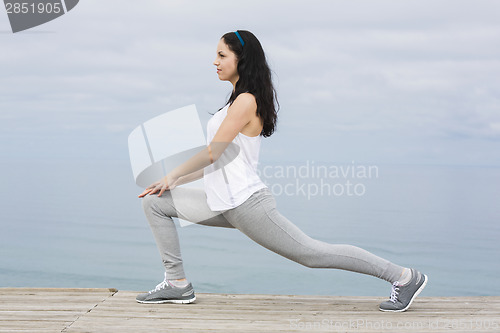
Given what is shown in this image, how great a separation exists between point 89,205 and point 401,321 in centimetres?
2062

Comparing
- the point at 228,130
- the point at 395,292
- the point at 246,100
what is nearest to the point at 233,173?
the point at 228,130

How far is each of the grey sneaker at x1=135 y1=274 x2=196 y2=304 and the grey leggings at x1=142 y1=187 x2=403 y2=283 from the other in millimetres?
303

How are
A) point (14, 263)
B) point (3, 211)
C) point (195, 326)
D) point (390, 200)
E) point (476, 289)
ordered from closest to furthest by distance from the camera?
point (195, 326)
point (476, 289)
point (14, 263)
point (3, 211)
point (390, 200)

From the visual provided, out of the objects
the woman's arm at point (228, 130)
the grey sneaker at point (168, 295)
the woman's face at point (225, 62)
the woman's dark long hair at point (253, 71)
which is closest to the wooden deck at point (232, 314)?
the grey sneaker at point (168, 295)

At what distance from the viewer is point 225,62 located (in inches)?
106

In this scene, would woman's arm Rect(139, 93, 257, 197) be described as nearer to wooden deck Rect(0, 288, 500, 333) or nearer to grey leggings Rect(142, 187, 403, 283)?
grey leggings Rect(142, 187, 403, 283)

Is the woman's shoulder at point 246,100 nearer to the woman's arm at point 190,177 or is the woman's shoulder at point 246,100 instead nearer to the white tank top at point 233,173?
the white tank top at point 233,173

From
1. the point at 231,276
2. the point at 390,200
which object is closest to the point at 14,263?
the point at 231,276

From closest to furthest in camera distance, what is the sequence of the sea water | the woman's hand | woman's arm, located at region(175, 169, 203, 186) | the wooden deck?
the wooden deck < the woman's hand < woman's arm, located at region(175, 169, 203, 186) < the sea water

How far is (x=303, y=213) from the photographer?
18719 millimetres

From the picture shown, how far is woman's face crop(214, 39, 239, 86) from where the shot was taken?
2699 mm

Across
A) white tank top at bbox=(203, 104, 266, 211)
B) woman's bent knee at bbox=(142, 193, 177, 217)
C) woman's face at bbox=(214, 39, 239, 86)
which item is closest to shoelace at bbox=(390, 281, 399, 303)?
white tank top at bbox=(203, 104, 266, 211)

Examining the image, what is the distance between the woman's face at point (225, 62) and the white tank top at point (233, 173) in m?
0.18

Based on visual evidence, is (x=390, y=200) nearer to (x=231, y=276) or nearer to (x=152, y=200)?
(x=231, y=276)
